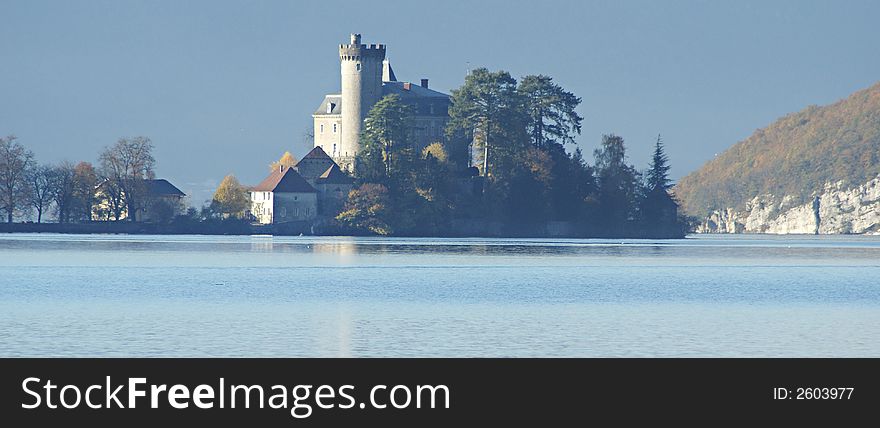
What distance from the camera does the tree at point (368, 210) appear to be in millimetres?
114312

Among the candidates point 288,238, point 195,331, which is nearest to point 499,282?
point 195,331

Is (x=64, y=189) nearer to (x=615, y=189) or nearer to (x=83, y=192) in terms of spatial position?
(x=83, y=192)

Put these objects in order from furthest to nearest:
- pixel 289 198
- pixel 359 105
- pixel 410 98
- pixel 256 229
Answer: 1. pixel 410 98
2. pixel 359 105
3. pixel 256 229
4. pixel 289 198

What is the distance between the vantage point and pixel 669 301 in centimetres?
4328

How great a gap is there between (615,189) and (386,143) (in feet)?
65.2

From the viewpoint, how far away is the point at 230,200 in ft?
403

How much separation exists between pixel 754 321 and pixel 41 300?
18.9m

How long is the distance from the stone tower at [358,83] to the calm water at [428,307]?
2099 inches

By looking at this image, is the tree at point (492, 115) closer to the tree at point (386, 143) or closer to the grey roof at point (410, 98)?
the tree at point (386, 143)
